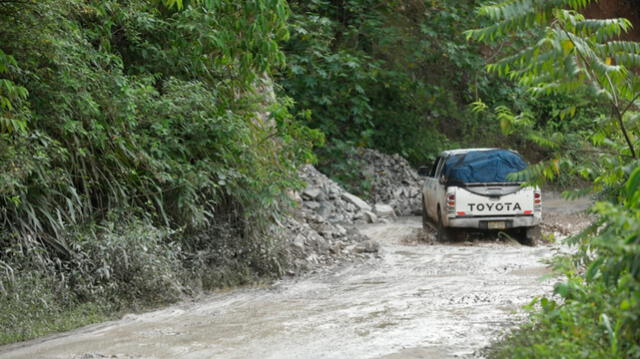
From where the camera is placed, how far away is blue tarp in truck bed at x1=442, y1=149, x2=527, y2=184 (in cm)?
1811

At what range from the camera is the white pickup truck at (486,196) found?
17.8m

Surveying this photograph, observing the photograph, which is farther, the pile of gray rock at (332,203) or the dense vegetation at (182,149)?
the pile of gray rock at (332,203)

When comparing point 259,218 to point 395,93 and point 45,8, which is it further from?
point 395,93

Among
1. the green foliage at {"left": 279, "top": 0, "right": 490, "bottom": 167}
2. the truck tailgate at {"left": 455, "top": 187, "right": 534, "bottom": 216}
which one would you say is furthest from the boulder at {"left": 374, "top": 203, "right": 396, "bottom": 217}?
the truck tailgate at {"left": 455, "top": 187, "right": 534, "bottom": 216}

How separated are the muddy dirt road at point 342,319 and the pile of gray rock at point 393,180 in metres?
11.1

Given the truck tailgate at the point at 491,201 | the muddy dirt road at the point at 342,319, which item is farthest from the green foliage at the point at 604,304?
the truck tailgate at the point at 491,201

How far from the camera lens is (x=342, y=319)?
1021 centimetres

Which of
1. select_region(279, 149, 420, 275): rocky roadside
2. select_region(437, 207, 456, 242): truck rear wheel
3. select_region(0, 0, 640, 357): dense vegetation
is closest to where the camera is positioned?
select_region(0, 0, 640, 357): dense vegetation

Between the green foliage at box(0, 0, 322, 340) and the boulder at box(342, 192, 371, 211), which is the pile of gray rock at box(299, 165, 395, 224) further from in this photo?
the green foliage at box(0, 0, 322, 340)

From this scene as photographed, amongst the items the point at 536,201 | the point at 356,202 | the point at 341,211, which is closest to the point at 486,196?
the point at 536,201

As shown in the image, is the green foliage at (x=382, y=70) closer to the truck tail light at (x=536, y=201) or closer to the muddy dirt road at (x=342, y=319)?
the truck tail light at (x=536, y=201)

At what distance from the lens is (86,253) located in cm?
1094

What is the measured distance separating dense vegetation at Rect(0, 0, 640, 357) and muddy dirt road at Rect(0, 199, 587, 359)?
0.72 metres

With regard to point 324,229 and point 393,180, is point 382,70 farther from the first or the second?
point 324,229
